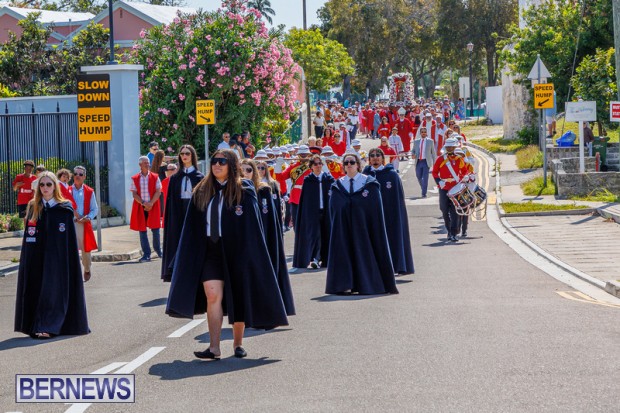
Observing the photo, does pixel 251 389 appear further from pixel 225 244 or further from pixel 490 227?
pixel 490 227

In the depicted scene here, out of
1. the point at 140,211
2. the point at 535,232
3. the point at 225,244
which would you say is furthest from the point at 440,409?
the point at 535,232

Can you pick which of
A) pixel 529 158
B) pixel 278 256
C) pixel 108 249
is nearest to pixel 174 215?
pixel 278 256

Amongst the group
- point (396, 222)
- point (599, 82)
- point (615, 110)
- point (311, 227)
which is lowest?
point (311, 227)

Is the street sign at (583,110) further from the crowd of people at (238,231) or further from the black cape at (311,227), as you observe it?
the black cape at (311,227)

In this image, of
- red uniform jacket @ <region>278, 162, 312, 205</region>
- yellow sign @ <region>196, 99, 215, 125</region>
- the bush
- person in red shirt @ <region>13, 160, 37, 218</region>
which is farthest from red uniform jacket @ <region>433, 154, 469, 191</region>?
the bush

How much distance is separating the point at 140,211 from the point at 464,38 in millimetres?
61493

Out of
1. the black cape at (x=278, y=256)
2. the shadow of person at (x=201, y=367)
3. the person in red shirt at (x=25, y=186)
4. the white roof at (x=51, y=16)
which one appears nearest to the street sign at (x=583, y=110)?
the person in red shirt at (x=25, y=186)

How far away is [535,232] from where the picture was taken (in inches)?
909

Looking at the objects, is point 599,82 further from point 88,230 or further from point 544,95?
→ point 88,230

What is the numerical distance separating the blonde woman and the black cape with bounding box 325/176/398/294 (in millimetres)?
3748

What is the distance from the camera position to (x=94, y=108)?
22.2 metres

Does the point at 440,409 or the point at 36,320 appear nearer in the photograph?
the point at 440,409

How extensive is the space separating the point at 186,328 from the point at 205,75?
73.8 feet

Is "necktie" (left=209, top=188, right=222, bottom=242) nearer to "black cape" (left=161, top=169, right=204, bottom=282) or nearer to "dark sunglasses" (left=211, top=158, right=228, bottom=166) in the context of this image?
"dark sunglasses" (left=211, top=158, right=228, bottom=166)
